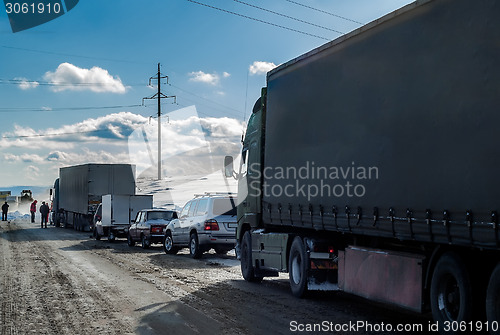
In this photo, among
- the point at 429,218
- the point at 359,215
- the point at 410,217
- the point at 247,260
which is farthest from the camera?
the point at 247,260

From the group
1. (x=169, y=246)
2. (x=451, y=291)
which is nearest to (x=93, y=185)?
(x=169, y=246)

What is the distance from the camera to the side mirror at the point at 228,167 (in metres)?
14.5

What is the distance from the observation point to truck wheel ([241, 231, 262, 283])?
14.2 m

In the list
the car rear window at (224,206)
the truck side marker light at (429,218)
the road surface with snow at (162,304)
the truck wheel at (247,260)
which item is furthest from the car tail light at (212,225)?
the truck side marker light at (429,218)

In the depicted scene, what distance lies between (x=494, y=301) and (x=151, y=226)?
64.7 feet

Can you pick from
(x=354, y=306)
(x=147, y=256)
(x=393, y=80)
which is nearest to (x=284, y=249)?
(x=354, y=306)

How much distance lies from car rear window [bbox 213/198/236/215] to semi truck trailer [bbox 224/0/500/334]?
23.1 ft

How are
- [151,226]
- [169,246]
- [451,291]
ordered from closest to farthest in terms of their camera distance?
[451,291] < [169,246] < [151,226]

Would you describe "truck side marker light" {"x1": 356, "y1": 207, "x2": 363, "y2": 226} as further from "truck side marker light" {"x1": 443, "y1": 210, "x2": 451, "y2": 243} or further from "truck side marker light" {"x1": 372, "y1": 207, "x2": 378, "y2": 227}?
"truck side marker light" {"x1": 443, "y1": 210, "x2": 451, "y2": 243}

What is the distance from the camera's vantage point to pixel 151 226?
82.3 ft

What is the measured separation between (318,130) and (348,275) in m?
2.40

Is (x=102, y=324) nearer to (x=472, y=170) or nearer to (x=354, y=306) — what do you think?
(x=354, y=306)

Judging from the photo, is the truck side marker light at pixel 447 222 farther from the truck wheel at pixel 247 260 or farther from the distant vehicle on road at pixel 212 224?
the distant vehicle on road at pixel 212 224

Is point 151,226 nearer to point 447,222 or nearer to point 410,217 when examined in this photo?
point 410,217
